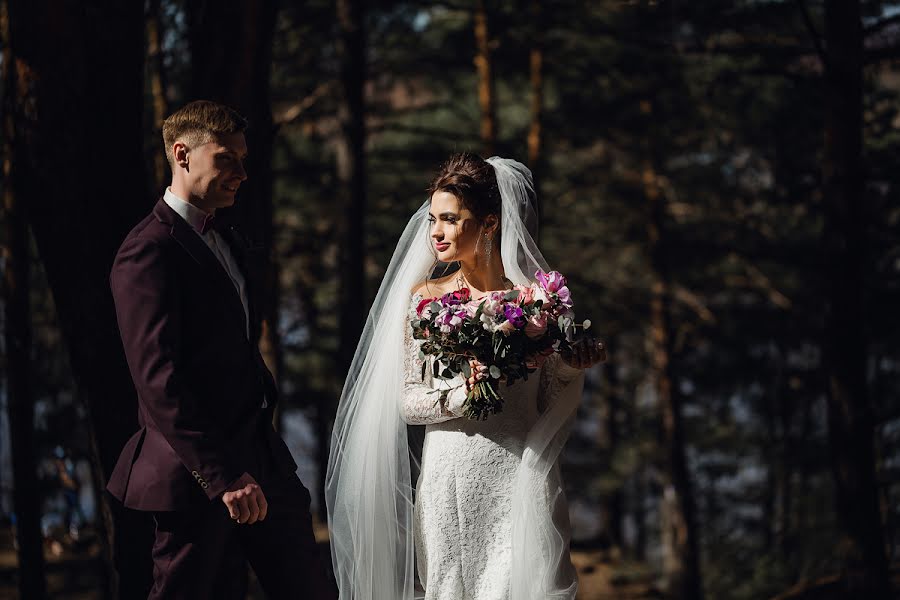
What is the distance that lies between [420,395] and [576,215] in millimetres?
17451

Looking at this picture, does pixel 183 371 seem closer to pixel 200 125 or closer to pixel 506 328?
pixel 200 125

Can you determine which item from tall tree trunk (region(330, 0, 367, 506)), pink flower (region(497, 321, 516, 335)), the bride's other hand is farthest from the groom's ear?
tall tree trunk (region(330, 0, 367, 506))

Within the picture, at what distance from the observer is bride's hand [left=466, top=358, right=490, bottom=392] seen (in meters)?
4.48

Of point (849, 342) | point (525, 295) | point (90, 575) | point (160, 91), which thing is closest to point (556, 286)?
point (525, 295)

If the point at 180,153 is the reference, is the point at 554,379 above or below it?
below

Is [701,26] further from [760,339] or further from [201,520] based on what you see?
[201,520]

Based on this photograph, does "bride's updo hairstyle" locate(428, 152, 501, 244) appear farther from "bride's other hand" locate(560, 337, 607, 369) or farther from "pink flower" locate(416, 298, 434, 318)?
"bride's other hand" locate(560, 337, 607, 369)

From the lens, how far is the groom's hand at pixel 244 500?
376 cm

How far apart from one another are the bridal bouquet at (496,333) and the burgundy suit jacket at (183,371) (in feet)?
2.56

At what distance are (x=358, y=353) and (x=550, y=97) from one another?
16.6 m

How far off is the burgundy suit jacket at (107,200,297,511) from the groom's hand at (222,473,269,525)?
0.03 m

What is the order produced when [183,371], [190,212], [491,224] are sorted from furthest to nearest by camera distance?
[491,224]
[190,212]
[183,371]

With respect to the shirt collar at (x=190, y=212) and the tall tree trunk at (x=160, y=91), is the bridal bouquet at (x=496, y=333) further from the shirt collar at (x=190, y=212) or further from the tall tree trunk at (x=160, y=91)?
the tall tree trunk at (x=160, y=91)

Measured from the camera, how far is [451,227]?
4801 millimetres
